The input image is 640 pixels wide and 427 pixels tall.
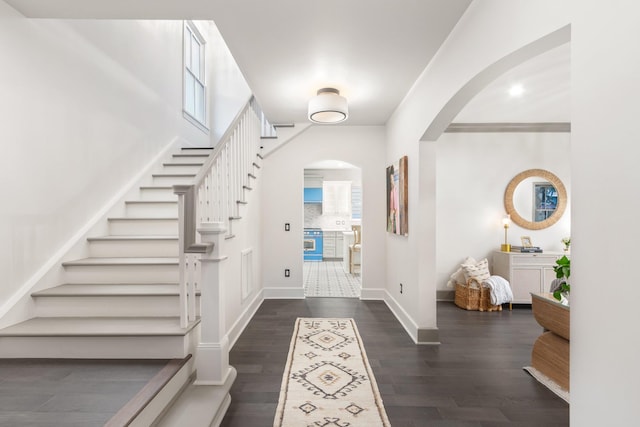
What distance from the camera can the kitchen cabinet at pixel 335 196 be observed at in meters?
8.79

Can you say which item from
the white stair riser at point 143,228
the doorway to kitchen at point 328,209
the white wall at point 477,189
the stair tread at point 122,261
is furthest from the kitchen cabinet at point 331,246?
the stair tread at point 122,261

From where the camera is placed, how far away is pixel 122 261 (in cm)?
259

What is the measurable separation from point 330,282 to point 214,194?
12.4 ft

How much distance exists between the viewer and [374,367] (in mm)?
2498

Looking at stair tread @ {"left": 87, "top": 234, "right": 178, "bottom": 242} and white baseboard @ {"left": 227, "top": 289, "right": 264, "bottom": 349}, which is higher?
stair tread @ {"left": 87, "top": 234, "right": 178, "bottom": 242}

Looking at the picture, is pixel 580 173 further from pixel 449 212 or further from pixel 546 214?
pixel 546 214

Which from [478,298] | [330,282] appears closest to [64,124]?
[330,282]

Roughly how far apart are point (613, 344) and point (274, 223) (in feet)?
13.4

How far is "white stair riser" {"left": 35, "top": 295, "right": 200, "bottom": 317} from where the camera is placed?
222 centimetres

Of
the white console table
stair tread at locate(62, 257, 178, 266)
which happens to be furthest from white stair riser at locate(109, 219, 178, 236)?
the white console table

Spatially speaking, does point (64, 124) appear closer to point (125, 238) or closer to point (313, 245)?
point (125, 238)

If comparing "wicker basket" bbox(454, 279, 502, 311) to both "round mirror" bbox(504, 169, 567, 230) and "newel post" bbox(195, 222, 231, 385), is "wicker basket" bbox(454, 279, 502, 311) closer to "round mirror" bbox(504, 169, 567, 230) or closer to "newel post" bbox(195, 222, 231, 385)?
"round mirror" bbox(504, 169, 567, 230)

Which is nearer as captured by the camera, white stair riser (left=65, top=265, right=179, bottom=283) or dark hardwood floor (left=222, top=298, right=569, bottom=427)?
dark hardwood floor (left=222, top=298, right=569, bottom=427)

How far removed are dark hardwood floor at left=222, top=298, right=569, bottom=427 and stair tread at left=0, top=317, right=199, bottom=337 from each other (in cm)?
67
